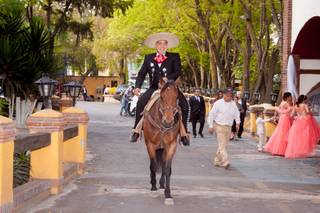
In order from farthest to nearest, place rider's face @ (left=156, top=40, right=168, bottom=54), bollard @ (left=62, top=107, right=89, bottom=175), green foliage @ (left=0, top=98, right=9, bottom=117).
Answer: green foliage @ (left=0, top=98, right=9, bottom=117), bollard @ (left=62, top=107, right=89, bottom=175), rider's face @ (left=156, top=40, right=168, bottom=54)

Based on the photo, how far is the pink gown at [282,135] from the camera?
18.3 meters

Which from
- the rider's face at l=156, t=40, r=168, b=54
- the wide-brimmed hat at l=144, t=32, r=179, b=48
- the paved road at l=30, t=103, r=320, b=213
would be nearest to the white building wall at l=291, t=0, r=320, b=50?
the paved road at l=30, t=103, r=320, b=213

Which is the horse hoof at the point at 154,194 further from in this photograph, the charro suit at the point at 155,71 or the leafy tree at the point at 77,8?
the leafy tree at the point at 77,8

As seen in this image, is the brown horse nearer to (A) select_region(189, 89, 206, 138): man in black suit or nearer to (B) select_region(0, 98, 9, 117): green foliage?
(B) select_region(0, 98, 9, 117): green foliage

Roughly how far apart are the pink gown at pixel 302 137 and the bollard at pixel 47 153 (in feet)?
28.1

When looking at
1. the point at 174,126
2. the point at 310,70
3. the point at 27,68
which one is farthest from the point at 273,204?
the point at 310,70

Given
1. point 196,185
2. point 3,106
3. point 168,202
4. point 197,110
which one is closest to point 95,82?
point 197,110

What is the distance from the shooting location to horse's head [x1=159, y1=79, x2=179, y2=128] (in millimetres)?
9852

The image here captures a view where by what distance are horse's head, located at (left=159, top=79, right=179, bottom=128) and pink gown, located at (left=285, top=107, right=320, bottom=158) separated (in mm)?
8140

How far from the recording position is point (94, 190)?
11242 mm

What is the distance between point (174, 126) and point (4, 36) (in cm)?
936

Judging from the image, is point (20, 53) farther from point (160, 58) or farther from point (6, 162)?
point (6, 162)

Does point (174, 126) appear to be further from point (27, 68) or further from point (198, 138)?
point (198, 138)

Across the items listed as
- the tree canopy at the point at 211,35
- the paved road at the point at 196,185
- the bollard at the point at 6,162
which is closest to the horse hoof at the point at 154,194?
the paved road at the point at 196,185
